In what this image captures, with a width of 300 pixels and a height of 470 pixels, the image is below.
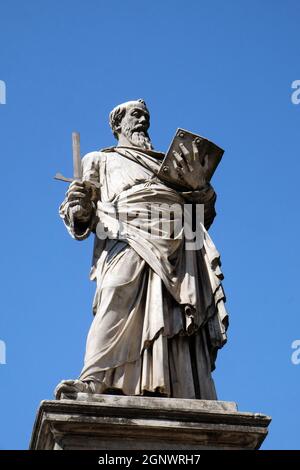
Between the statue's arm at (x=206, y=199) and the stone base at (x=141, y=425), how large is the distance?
9.89ft

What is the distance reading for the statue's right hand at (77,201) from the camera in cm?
1209

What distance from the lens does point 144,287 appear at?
11.5 m

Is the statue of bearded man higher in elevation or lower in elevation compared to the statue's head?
lower

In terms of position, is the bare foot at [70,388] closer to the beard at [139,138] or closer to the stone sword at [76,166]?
the stone sword at [76,166]

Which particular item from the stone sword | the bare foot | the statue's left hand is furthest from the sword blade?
the bare foot

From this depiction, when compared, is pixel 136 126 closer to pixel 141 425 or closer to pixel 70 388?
pixel 70 388

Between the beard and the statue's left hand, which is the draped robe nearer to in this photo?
the statue's left hand

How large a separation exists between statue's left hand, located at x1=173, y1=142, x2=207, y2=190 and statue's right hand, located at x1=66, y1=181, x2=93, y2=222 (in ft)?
3.84

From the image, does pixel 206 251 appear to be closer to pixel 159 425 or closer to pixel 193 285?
pixel 193 285

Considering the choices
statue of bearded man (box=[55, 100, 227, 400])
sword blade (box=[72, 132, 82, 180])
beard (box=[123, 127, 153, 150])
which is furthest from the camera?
beard (box=[123, 127, 153, 150])

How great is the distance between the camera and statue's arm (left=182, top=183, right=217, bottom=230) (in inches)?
495

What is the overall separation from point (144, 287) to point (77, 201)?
137 cm
